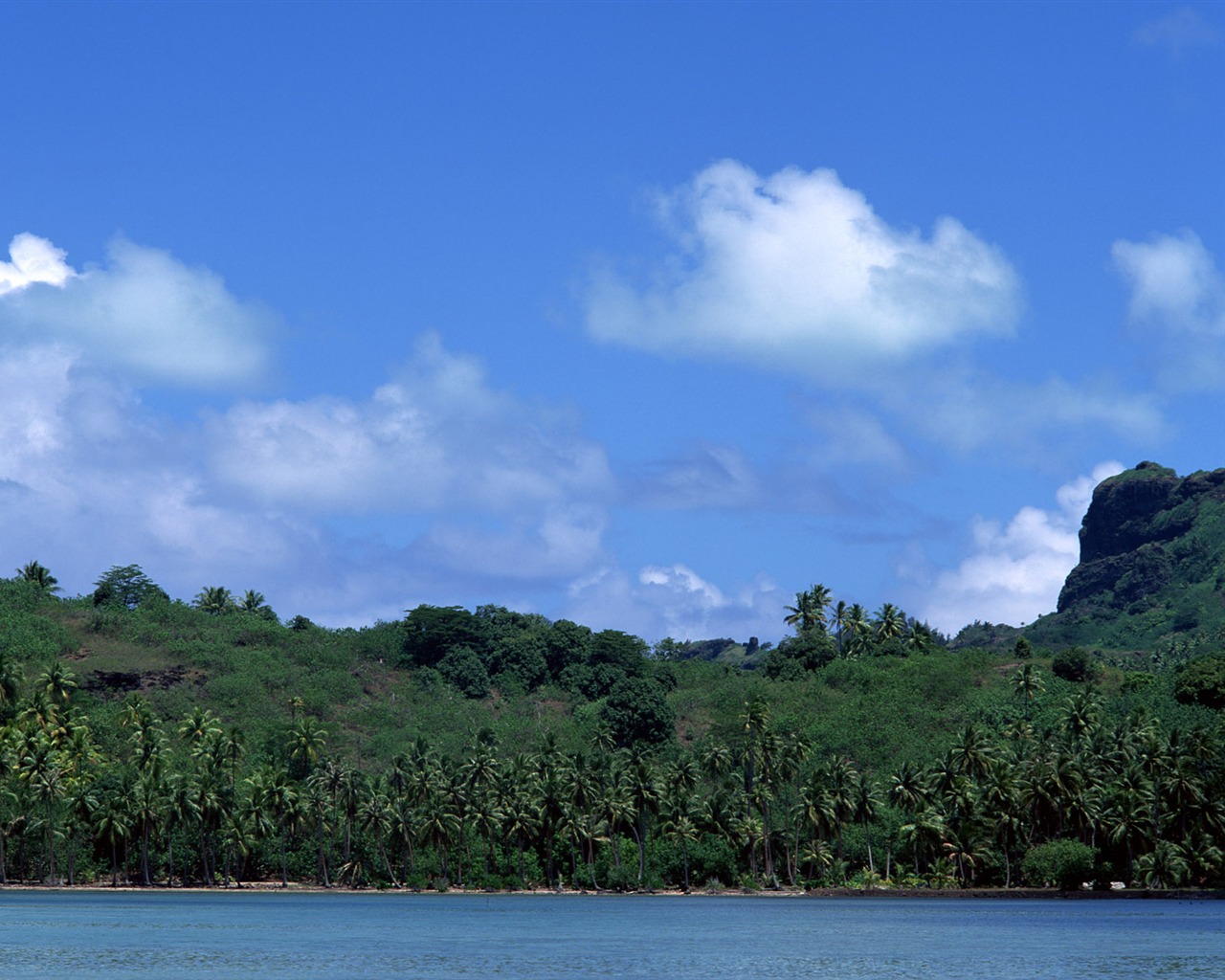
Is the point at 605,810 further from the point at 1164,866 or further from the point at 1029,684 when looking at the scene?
the point at 1029,684

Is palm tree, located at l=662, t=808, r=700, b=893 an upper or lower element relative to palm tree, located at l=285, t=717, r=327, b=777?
lower

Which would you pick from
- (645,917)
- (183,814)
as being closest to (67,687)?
(183,814)

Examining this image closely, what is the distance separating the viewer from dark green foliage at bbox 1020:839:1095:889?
474 feet

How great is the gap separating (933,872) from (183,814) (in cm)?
7737

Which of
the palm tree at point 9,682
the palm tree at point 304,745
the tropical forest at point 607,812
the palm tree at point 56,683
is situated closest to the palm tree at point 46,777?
the tropical forest at point 607,812

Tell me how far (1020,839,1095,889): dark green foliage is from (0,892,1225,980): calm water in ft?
9.34

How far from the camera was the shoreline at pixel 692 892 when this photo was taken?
149m

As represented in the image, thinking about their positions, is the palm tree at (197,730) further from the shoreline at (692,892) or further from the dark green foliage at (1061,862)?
the dark green foliage at (1061,862)

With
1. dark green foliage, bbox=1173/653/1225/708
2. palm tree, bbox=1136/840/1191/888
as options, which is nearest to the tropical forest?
palm tree, bbox=1136/840/1191/888

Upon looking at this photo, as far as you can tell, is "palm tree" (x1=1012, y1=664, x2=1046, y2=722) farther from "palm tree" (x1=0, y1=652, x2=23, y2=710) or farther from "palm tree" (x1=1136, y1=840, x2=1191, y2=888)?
"palm tree" (x1=0, y1=652, x2=23, y2=710)

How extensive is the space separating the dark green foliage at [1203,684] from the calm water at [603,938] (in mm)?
41517

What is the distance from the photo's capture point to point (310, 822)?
163625 millimetres

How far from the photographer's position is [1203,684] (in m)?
188

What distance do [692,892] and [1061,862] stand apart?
40.0m
